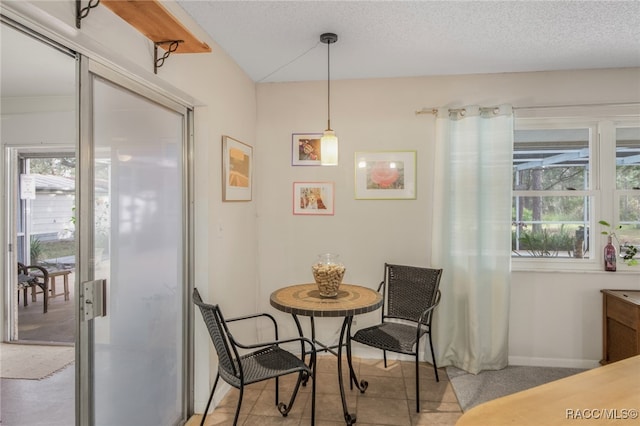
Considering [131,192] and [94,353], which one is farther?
[131,192]

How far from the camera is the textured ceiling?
2137 mm

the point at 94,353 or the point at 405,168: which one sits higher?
the point at 405,168

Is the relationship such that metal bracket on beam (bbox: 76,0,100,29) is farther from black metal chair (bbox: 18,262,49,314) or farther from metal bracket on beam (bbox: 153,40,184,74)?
black metal chair (bbox: 18,262,49,314)

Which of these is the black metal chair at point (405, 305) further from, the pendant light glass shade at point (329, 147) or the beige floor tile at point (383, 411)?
the pendant light glass shade at point (329, 147)

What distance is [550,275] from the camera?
3.23 m

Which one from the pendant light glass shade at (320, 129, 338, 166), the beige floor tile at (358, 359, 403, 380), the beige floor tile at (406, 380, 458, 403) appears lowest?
the beige floor tile at (406, 380, 458, 403)

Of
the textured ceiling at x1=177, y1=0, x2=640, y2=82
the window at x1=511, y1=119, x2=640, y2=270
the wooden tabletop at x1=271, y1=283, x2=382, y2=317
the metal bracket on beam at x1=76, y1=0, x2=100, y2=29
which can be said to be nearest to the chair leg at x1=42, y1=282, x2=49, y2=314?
the metal bracket on beam at x1=76, y1=0, x2=100, y2=29

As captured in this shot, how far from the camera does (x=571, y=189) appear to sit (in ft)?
10.7

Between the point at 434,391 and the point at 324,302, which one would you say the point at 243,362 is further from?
the point at 434,391

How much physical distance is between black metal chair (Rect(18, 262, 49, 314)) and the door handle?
0.15 metres

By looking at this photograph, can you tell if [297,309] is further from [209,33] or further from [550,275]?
[550,275]

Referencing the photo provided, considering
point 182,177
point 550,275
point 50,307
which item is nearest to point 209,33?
point 182,177

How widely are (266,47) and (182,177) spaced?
112 centimetres

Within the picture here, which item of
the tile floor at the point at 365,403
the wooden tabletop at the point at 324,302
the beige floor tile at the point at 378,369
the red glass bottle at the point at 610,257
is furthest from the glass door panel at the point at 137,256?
the red glass bottle at the point at 610,257
